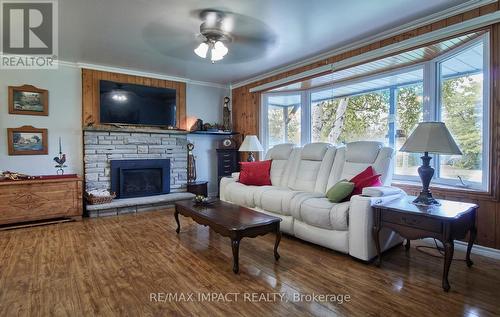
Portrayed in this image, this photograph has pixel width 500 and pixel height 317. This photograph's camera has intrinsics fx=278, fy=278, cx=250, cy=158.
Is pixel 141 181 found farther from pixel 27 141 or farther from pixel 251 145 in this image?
pixel 251 145

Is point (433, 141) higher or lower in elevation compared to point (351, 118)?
lower

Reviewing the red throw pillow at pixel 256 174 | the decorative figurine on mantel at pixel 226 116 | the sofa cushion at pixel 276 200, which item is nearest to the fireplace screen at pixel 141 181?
the decorative figurine on mantel at pixel 226 116

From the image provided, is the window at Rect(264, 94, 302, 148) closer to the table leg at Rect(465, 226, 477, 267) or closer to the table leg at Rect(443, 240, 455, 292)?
the table leg at Rect(465, 226, 477, 267)

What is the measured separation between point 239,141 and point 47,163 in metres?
3.31

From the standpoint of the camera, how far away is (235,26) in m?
3.05

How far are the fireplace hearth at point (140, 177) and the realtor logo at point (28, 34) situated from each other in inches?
70.7

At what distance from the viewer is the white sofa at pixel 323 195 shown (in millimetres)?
2527

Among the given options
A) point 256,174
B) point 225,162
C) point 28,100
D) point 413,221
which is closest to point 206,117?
point 225,162

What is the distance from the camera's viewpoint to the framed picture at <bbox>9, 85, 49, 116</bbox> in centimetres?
396

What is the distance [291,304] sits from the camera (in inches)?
73.0

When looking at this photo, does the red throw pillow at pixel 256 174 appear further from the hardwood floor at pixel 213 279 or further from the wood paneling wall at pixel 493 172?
the wood paneling wall at pixel 493 172

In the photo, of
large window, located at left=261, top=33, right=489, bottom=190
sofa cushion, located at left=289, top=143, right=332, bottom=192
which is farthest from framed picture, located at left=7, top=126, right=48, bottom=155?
large window, located at left=261, top=33, right=489, bottom=190

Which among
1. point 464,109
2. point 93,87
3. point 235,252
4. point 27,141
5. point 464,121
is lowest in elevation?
point 235,252

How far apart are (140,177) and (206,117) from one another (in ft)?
5.92
